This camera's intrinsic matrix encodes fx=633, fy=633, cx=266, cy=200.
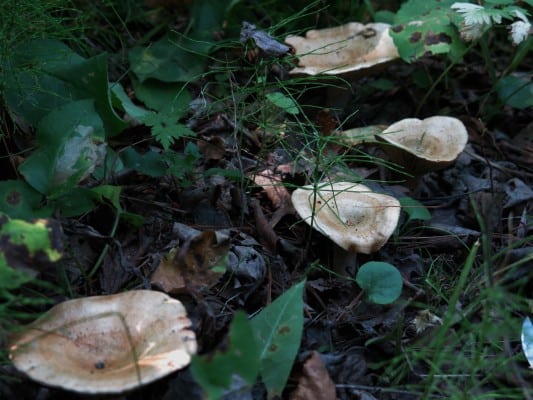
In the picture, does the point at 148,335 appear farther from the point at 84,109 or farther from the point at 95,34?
the point at 95,34

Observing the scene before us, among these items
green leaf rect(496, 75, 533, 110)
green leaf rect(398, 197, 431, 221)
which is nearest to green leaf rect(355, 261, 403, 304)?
green leaf rect(398, 197, 431, 221)

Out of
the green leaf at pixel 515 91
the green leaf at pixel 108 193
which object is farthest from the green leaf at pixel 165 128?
the green leaf at pixel 515 91

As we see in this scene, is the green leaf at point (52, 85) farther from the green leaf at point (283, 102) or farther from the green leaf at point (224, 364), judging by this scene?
the green leaf at point (224, 364)

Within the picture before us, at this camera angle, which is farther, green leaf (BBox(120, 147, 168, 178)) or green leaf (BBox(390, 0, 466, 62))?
green leaf (BBox(390, 0, 466, 62))

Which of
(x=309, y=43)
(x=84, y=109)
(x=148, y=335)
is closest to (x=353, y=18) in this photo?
(x=309, y=43)

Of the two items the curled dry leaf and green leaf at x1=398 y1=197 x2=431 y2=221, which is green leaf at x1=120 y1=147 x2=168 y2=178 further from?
green leaf at x1=398 y1=197 x2=431 y2=221

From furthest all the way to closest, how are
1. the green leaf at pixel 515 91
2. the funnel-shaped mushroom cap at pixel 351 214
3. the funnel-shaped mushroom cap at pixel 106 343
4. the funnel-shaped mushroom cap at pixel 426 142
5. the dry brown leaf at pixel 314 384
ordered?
the green leaf at pixel 515 91 < the funnel-shaped mushroom cap at pixel 426 142 < the funnel-shaped mushroom cap at pixel 351 214 < the dry brown leaf at pixel 314 384 < the funnel-shaped mushroom cap at pixel 106 343

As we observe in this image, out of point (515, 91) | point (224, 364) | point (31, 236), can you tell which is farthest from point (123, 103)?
point (515, 91)

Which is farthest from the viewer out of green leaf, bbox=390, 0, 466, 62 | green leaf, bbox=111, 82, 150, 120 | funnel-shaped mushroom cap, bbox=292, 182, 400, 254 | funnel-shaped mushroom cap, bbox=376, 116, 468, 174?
green leaf, bbox=390, 0, 466, 62
